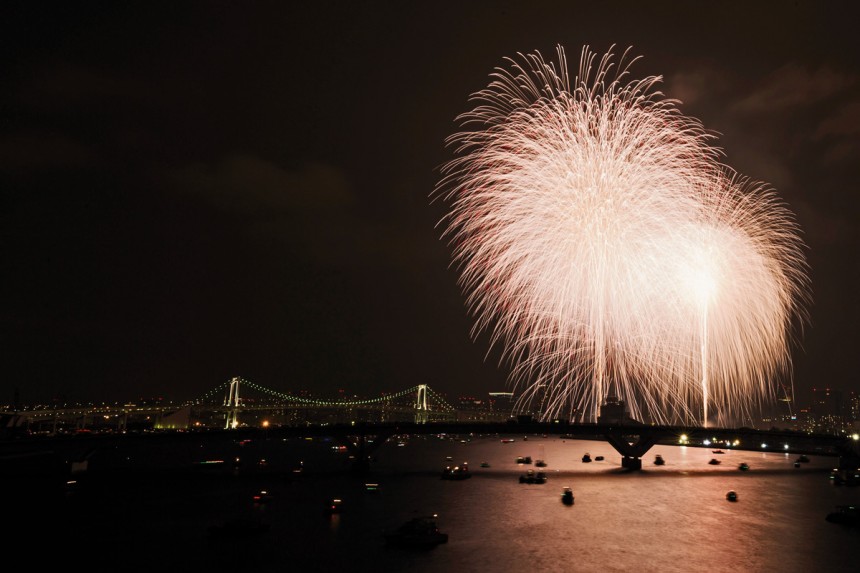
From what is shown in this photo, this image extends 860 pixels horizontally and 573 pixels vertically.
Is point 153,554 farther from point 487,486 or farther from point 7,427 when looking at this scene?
point 7,427

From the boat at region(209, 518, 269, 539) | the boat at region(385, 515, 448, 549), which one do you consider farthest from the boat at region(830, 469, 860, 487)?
the boat at region(209, 518, 269, 539)

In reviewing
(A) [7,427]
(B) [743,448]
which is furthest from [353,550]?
(B) [743,448]

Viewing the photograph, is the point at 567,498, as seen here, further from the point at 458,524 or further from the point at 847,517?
the point at 847,517

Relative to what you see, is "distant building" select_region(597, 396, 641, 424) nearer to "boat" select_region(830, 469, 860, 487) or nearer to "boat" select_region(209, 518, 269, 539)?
"boat" select_region(830, 469, 860, 487)

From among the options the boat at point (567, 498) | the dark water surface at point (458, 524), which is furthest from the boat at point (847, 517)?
the boat at point (567, 498)

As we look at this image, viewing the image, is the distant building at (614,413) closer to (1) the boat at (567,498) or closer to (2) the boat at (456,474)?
(2) the boat at (456,474)

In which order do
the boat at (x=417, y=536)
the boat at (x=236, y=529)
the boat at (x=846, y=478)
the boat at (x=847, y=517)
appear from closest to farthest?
the boat at (x=417, y=536)
the boat at (x=236, y=529)
the boat at (x=847, y=517)
the boat at (x=846, y=478)

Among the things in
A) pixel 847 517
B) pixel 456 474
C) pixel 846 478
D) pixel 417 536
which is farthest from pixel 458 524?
pixel 846 478
